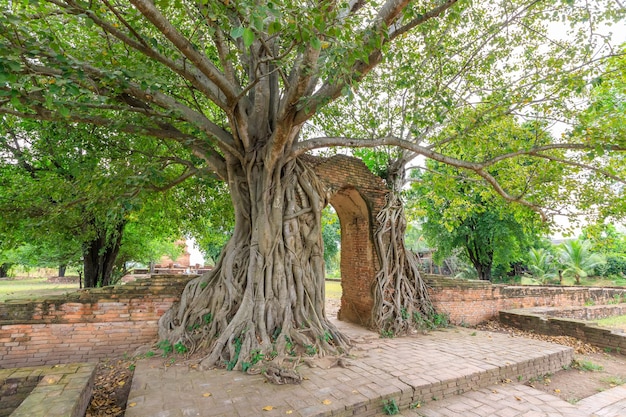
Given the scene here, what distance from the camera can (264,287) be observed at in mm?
5328

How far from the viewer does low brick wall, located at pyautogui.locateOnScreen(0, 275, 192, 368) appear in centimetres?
489

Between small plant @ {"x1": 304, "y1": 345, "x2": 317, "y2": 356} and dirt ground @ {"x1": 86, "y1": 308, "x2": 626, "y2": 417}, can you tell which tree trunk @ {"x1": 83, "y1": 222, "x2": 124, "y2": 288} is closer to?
dirt ground @ {"x1": 86, "y1": 308, "x2": 626, "y2": 417}

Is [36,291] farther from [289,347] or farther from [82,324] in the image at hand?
[289,347]

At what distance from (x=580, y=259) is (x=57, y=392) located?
85.9 ft

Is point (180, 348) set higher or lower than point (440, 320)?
higher

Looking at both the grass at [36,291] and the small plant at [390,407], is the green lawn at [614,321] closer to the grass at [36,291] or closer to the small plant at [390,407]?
the grass at [36,291]

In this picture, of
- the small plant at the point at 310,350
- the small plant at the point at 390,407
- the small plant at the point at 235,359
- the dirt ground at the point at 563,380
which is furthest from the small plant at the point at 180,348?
the small plant at the point at 390,407

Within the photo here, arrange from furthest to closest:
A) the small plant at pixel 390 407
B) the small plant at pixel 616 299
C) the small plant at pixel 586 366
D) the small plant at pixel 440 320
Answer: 1. the small plant at pixel 616 299
2. the small plant at pixel 440 320
3. the small plant at pixel 586 366
4. the small plant at pixel 390 407

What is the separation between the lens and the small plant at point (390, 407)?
11.7ft

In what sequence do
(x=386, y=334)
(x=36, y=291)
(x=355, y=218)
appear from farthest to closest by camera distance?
(x=36, y=291) < (x=355, y=218) < (x=386, y=334)

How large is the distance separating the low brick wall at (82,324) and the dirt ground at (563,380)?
41cm

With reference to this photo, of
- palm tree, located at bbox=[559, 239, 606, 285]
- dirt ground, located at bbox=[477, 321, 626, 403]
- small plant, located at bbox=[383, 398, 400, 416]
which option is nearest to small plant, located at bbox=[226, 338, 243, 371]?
small plant, located at bbox=[383, 398, 400, 416]

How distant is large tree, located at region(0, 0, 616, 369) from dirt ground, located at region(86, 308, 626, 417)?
0.89 meters

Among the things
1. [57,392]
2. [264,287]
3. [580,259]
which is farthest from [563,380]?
[580,259]
